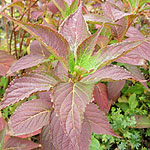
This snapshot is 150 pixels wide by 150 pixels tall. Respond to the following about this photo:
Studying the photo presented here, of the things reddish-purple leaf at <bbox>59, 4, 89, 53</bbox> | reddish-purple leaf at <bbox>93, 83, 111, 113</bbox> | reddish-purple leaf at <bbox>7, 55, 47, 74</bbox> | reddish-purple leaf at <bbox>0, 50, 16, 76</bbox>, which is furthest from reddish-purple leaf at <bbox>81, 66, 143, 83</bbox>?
reddish-purple leaf at <bbox>0, 50, 16, 76</bbox>

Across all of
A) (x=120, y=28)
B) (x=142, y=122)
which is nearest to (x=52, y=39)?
(x=120, y=28)

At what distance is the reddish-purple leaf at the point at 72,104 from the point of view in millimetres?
434

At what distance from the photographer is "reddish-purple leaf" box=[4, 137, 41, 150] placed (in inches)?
30.9

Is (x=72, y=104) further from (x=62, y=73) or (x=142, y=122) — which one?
(x=142, y=122)

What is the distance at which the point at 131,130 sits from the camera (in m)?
1.29

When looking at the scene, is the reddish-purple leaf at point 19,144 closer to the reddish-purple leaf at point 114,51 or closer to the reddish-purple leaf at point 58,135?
the reddish-purple leaf at point 58,135

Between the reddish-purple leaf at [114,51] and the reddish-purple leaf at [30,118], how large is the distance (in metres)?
0.35

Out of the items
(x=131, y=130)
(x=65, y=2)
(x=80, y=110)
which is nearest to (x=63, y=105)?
(x=80, y=110)

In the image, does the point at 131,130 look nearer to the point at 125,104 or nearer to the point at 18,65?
the point at 125,104

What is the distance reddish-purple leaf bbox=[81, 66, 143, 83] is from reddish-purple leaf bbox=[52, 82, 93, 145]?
5 cm

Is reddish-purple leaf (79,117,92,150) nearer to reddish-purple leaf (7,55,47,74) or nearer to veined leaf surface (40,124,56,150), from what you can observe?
veined leaf surface (40,124,56,150)

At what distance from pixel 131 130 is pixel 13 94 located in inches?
41.5

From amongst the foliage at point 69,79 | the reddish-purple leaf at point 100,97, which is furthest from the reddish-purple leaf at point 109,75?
the reddish-purple leaf at point 100,97

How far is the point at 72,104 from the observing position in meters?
0.49
